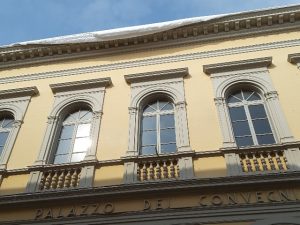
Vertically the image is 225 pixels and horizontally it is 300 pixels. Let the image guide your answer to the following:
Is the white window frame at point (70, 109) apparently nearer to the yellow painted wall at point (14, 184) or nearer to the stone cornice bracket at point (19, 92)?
the yellow painted wall at point (14, 184)

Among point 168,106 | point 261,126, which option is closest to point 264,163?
point 261,126

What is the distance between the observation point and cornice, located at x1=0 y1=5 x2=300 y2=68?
11289mm

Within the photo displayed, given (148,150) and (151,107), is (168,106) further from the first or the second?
(148,150)

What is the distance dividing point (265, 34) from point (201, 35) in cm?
187

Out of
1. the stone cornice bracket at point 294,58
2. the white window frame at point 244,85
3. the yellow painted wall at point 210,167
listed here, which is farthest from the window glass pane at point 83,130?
the stone cornice bracket at point 294,58

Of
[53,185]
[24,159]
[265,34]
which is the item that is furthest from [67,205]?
[265,34]

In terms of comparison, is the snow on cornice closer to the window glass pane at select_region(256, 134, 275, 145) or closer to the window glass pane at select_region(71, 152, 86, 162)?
the window glass pane at select_region(71, 152, 86, 162)

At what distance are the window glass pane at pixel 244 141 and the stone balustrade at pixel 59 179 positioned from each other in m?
3.68

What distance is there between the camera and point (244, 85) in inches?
392

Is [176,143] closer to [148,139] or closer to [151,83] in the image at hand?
[148,139]

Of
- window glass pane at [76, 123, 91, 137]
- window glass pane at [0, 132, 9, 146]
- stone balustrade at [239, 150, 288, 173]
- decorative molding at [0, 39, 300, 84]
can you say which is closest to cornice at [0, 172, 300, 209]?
stone balustrade at [239, 150, 288, 173]

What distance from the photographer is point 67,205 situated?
7938 mm

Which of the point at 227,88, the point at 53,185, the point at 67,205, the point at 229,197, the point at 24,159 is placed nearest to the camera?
the point at 229,197

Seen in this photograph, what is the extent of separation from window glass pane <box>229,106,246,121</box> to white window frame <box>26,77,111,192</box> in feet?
10.9
